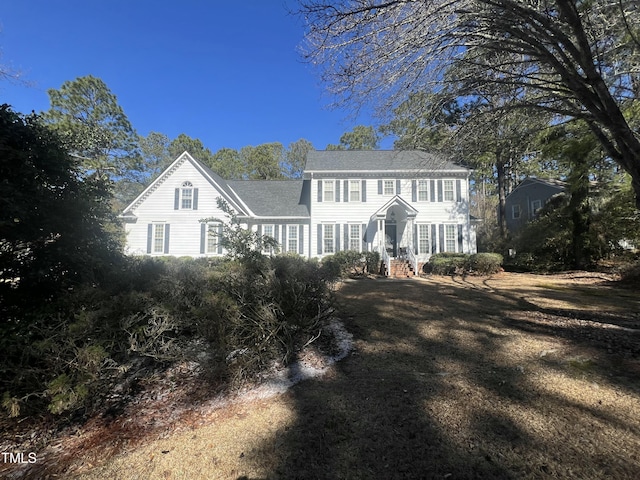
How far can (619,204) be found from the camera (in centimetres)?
1394

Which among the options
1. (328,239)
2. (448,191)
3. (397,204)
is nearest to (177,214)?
(328,239)

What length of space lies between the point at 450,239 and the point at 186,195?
50.6 ft

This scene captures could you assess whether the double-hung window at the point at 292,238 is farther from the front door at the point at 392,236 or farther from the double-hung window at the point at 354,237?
the front door at the point at 392,236

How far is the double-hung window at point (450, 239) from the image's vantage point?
18719mm

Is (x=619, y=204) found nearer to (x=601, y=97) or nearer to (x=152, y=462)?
(x=601, y=97)

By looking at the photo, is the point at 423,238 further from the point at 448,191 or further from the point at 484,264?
the point at 484,264

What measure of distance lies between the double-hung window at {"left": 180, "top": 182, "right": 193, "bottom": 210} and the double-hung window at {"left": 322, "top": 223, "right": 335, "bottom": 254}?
7.83m

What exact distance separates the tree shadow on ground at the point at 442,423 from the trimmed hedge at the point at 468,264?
36.9 ft

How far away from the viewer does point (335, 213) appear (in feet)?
62.6

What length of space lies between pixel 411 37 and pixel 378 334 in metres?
4.79

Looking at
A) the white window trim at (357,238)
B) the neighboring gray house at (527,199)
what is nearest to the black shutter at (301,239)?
the white window trim at (357,238)

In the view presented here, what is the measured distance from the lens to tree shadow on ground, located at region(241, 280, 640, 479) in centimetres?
246

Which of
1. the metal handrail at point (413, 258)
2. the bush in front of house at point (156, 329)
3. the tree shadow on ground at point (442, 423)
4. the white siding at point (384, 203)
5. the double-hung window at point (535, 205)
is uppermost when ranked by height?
the double-hung window at point (535, 205)

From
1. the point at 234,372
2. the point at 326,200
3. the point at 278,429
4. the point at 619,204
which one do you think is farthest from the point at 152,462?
the point at 619,204
